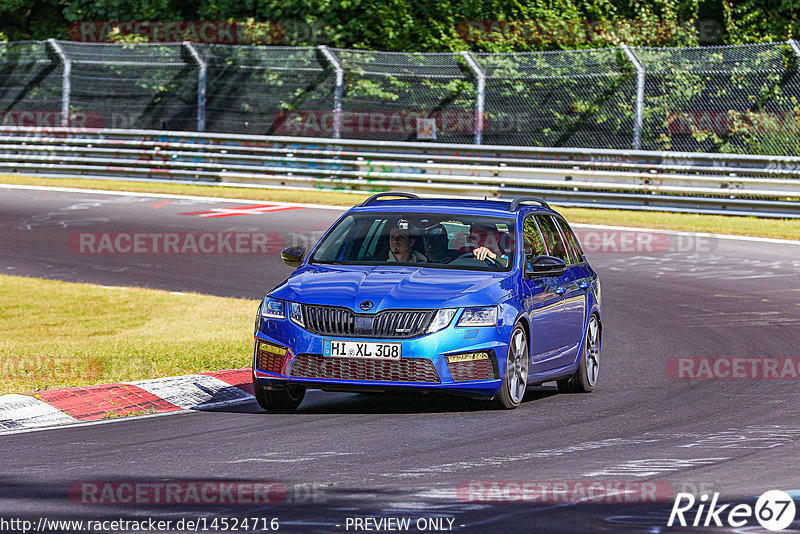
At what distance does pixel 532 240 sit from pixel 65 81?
890 inches

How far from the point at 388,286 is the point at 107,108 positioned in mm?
24298

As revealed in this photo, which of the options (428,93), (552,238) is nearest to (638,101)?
(428,93)

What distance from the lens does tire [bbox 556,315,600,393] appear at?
10555 mm

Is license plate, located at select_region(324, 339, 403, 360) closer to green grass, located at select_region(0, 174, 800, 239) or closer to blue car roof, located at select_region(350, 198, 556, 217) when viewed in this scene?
blue car roof, located at select_region(350, 198, 556, 217)

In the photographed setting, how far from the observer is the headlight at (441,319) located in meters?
8.63

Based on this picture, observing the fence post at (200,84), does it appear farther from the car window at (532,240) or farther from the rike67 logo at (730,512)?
the rike67 logo at (730,512)

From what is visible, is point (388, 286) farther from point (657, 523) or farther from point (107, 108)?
point (107, 108)

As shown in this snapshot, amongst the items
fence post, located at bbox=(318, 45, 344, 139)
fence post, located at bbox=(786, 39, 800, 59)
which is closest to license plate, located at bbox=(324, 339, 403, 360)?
fence post, located at bbox=(786, 39, 800, 59)

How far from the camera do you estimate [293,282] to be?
923 cm

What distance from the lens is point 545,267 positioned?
31.6ft

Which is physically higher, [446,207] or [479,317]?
[446,207]

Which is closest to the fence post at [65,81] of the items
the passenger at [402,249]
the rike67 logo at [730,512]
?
the passenger at [402,249]

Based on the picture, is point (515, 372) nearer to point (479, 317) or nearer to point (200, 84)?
point (479, 317)

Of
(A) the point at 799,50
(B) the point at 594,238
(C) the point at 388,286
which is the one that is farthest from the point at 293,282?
(A) the point at 799,50
